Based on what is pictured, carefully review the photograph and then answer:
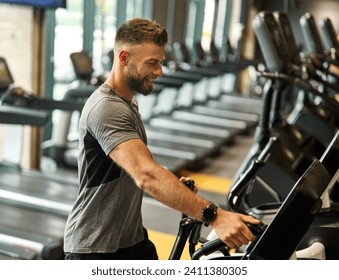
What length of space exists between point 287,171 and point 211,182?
262 cm

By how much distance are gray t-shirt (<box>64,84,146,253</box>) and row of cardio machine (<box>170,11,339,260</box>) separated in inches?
8.6

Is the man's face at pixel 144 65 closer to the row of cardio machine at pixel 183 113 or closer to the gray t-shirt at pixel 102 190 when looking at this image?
the gray t-shirt at pixel 102 190

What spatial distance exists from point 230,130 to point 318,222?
19.7ft

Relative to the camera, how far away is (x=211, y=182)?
6320 millimetres

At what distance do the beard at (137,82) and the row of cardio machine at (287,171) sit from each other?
441mm

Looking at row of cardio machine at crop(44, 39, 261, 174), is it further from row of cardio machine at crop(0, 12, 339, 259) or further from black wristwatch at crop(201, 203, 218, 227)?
black wristwatch at crop(201, 203, 218, 227)

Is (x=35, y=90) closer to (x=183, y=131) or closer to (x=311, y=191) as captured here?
(x=183, y=131)

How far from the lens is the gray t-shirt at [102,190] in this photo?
2.04 meters

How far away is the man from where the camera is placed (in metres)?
1.87

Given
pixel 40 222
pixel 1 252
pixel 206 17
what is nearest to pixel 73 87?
pixel 40 222

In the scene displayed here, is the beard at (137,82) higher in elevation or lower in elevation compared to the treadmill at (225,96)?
higher

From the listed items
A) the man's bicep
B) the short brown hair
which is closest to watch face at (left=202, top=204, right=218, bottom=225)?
the man's bicep

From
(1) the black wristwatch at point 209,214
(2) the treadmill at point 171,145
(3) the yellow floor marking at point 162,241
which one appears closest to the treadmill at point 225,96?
(2) the treadmill at point 171,145

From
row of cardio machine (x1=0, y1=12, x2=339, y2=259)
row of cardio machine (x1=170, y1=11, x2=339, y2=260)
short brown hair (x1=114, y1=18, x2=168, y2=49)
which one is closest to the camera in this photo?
row of cardio machine (x1=170, y1=11, x2=339, y2=260)
